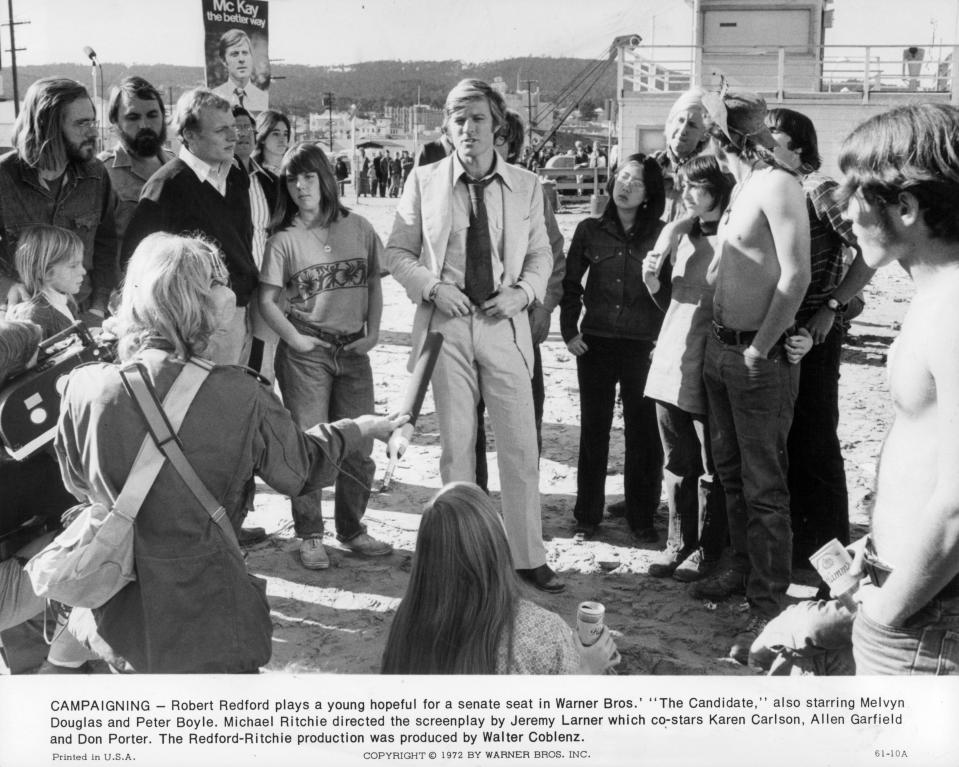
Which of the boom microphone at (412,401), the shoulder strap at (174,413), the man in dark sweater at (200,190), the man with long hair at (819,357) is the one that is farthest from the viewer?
the man in dark sweater at (200,190)

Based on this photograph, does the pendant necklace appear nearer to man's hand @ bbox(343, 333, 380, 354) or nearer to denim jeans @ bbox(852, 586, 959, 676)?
man's hand @ bbox(343, 333, 380, 354)

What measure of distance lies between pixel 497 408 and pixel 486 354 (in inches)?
9.1

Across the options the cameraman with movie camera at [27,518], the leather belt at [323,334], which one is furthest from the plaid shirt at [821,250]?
the cameraman with movie camera at [27,518]

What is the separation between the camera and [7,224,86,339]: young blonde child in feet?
10.6

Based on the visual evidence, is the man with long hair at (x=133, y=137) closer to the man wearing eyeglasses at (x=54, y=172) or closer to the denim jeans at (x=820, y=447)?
the man wearing eyeglasses at (x=54, y=172)

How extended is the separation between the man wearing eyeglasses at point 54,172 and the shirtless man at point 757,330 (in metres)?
2.42

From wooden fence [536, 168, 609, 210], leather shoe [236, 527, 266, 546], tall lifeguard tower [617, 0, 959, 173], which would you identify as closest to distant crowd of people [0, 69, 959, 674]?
leather shoe [236, 527, 266, 546]

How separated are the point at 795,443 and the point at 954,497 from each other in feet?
7.17

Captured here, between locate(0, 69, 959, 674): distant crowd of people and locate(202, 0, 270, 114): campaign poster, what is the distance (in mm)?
131

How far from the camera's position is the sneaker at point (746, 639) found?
3.25 m

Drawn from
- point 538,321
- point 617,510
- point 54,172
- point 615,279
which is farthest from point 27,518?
point 617,510

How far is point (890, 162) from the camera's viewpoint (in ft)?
6.16

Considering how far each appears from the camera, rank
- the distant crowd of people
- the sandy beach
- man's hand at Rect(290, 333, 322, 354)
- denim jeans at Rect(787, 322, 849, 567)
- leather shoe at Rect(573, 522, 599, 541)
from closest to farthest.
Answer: the distant crowd of people, the sandy beach, denim jeans at Rect(787, 322, 849, 567), man's hand at Rect(290, 333, 322, 354), leather shoe at Rect(573, 522, 599, 541)

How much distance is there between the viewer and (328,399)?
417 centimetres
